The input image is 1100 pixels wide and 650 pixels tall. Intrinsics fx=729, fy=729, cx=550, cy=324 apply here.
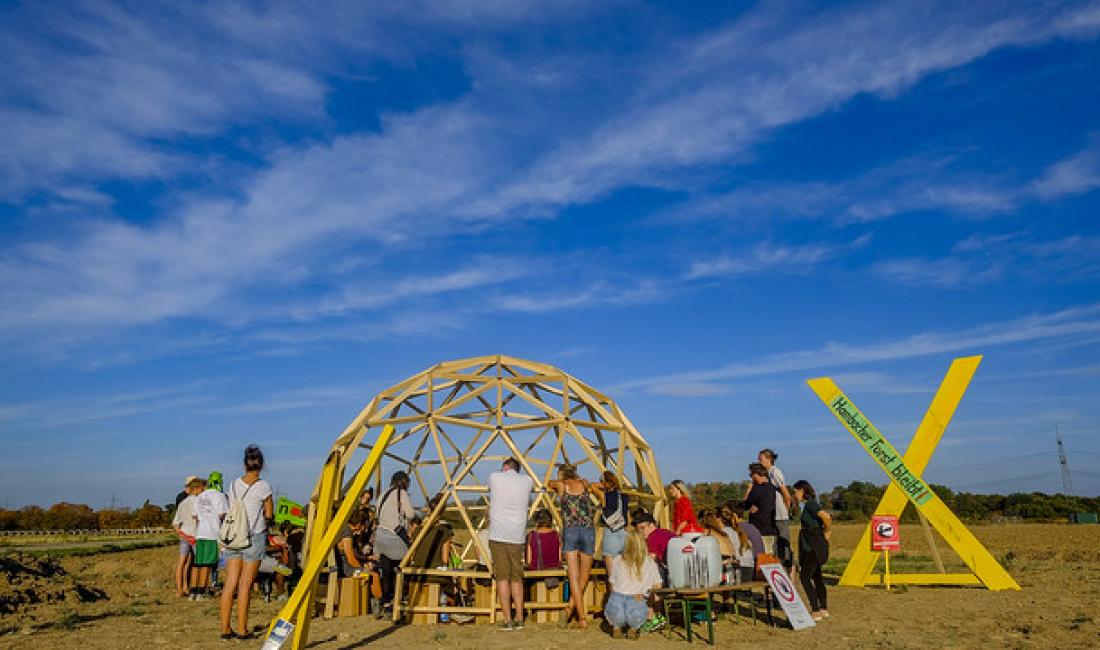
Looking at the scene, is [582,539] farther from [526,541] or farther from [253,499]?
[253,499]

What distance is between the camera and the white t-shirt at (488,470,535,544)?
8.44 meters

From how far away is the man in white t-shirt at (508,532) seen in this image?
27.7ft

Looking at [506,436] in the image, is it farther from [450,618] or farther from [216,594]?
[216,594]

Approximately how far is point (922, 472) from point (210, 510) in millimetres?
10720

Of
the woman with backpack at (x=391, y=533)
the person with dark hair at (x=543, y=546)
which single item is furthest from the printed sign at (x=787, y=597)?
the woman with backpack at (x=391, y=533)

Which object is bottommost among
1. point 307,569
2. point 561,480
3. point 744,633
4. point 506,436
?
point 744,633

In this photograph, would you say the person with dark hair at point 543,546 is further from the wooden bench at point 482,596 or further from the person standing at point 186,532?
the person standing at point 186,532

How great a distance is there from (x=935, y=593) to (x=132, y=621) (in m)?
11.2

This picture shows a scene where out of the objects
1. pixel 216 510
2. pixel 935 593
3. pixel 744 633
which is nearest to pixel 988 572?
pixel 935 593

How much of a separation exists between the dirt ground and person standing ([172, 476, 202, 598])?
0.30 metres

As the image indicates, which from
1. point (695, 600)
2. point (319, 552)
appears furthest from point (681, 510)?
point (319, 552)

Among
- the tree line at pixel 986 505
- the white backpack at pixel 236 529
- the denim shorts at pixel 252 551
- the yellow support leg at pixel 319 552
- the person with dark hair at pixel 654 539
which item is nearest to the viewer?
the yellow support leg at pixel 319 552

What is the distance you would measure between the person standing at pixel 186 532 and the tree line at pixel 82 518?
41.7m

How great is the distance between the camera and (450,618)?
9320mm
